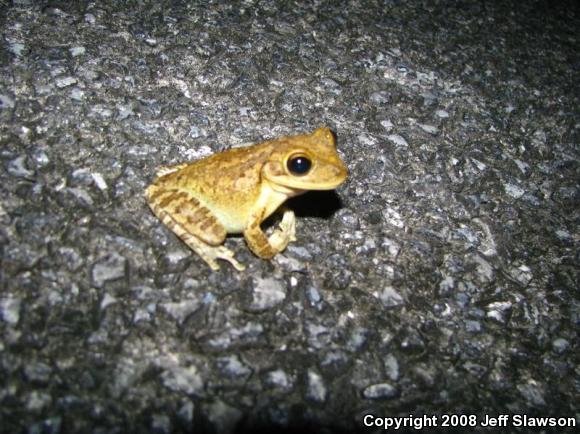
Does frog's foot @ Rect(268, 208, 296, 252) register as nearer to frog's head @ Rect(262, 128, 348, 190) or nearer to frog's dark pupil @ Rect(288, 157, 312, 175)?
frog's head @ Rect(262, 128, 348, 190)

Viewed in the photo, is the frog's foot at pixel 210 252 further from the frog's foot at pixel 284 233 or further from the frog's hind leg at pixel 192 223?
the frog's foot at pixel 284 233

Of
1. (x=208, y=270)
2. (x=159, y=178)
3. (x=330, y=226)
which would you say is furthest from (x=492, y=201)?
(x=159, y=178)

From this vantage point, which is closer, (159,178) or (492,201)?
(159,178)

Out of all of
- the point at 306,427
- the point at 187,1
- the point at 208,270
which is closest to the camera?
the point at 306,427

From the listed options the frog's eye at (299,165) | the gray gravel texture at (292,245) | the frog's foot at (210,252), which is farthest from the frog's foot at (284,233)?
the frog's eye at (299,165)

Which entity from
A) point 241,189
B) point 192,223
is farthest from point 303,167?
point 192,223

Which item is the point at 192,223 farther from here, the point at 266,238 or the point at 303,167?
the point at 303,167

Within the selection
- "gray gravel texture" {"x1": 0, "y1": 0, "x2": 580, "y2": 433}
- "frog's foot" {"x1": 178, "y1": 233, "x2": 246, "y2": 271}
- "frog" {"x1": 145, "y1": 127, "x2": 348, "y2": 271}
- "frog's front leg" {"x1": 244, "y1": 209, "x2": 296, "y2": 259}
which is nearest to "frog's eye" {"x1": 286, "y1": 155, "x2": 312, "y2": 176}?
"frog" {"x1": 145, "y1": 127, "x2": 348, "y2": 271}

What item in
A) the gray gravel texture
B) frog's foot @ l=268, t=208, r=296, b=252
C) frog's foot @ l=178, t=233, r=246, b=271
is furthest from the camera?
frog's foot @ l=268, t=208, r=296, b=252

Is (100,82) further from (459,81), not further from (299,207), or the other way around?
(459,81)
